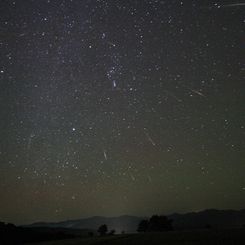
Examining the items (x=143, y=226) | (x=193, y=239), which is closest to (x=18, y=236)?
(x=143, y=226)

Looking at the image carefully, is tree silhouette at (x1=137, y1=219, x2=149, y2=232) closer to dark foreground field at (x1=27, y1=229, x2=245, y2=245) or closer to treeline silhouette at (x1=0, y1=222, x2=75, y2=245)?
treeline silhouette at (x1=0, y1=222, x2=75, y2=245)

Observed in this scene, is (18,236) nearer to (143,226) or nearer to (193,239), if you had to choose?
(143,226)

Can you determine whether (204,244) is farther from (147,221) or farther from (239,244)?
(147,221)

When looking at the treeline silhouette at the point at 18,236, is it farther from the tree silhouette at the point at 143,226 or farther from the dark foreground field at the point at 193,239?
the tree silhouette at the point at 143,226

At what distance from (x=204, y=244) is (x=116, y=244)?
1134cm

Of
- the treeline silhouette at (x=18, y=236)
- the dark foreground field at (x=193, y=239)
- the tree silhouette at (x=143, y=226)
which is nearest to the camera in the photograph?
the dark foreground field at (x=193, y=239)

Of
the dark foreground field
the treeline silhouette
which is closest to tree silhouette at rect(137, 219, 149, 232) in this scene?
the treeline silhouette

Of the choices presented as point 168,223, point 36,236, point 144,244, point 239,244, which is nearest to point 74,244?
point 144,244

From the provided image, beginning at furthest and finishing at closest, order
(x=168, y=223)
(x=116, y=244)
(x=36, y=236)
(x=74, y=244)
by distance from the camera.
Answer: (x=168, y=223), (x=36, y=236), (x=74, y=244), (x=116, y=244)

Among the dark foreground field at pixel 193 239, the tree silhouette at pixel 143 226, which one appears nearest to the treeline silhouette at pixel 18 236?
A: the dark foreground field at pixel 193 239

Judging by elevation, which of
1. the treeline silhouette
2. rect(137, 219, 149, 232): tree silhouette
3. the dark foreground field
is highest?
rect(137, 219, 149, 232): tree silhouette

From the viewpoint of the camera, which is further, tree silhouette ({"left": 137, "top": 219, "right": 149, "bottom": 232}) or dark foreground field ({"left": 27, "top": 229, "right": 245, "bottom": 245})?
tree silhouette ({"left": 137, "top": 219, "right": 149, "bottom": 232})

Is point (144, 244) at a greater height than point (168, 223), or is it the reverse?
point (168, 223)

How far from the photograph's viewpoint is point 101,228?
110062 millimetres
